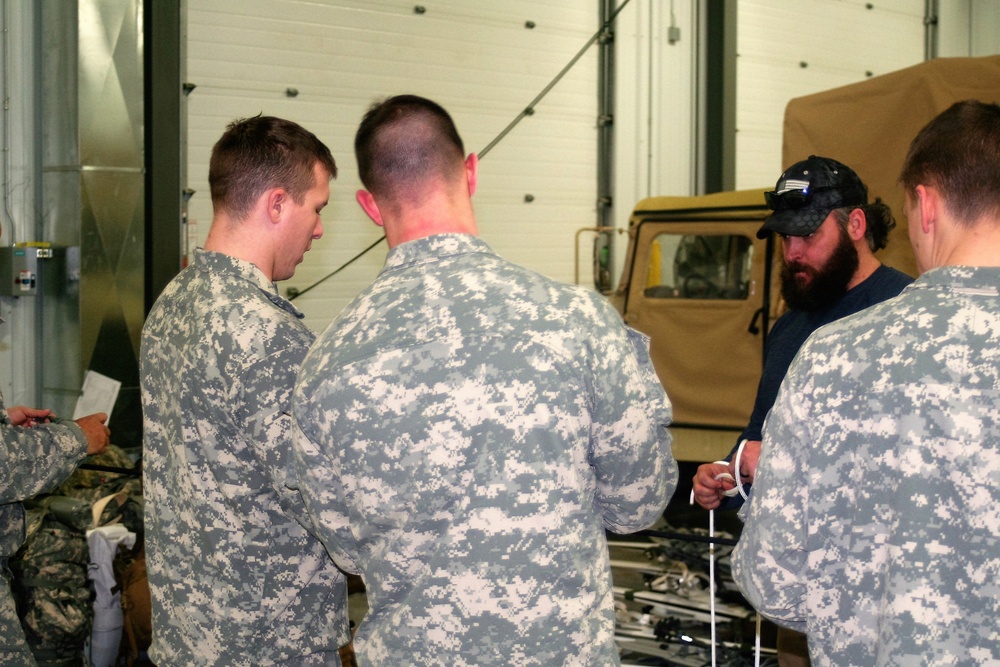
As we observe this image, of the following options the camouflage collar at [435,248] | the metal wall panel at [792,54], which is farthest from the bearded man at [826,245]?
the metal wall panel at [792,54]

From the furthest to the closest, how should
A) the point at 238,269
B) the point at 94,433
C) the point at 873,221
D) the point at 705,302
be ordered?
the point at 705,302 → the point at 873,221 → the point at 94,433 → the point at 238,269

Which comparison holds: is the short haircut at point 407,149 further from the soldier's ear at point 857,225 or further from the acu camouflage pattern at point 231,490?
the soldier's ear at point 857,225

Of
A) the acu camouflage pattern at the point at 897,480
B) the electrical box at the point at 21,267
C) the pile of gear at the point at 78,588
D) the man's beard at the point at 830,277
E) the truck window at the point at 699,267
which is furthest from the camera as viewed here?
the truck window at the point at 699,267

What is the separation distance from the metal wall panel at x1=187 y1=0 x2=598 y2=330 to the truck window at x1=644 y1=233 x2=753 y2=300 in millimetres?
1800

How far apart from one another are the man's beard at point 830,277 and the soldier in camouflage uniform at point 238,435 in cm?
152

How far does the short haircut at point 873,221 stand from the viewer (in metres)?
3.16

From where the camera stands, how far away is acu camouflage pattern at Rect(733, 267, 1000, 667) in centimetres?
166

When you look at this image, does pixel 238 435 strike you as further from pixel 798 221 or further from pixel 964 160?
pixel 798 221

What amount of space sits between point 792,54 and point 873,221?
8138 mm

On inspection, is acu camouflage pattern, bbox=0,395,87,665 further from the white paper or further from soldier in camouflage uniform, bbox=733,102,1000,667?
Answer: the white paper

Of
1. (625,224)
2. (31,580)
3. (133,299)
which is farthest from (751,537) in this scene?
(625,224)

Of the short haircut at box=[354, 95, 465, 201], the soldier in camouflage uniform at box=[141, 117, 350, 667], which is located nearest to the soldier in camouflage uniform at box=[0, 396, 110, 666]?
the soldier in camouflage uniform at box=[141, 117, 350, 667]

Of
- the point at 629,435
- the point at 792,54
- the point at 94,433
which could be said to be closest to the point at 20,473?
the point at 94,433

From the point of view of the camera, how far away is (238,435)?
2311 mm
